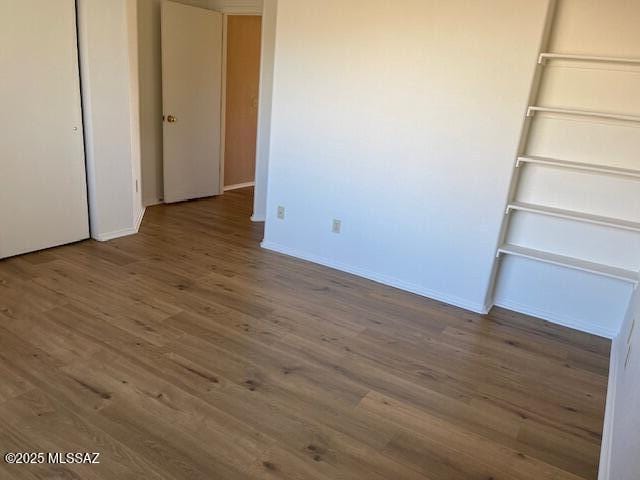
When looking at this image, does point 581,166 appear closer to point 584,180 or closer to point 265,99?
point 584,180

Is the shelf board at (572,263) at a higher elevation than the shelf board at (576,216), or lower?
lower

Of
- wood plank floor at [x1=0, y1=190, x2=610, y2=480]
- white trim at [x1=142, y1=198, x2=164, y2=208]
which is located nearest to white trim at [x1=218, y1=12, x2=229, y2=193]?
white trim at [x1=142, y1=198, x2=164, y2=208]

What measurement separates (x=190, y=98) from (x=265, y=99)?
3.76 ft

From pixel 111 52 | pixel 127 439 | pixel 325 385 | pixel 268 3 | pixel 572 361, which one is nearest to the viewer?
pixel 127 439

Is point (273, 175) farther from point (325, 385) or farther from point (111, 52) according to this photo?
point (325, 385)

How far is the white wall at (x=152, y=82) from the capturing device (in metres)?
5.05

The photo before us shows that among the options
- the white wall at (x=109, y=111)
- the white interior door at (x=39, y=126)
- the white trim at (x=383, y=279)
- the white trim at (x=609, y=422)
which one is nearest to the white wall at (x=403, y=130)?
the white trim at (x=383, y=279)

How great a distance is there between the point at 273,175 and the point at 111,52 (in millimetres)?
1611

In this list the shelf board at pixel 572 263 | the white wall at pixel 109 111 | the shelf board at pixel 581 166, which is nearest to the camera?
the shelf board at pixel 581 166

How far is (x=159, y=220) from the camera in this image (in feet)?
16.2

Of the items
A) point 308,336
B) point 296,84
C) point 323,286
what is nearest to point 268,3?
point 296,84

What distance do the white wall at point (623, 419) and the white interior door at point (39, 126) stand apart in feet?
12.9

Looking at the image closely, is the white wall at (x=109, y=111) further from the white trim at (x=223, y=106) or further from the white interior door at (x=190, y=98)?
the white trim at (x=223, y=106)

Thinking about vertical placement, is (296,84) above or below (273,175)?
above
